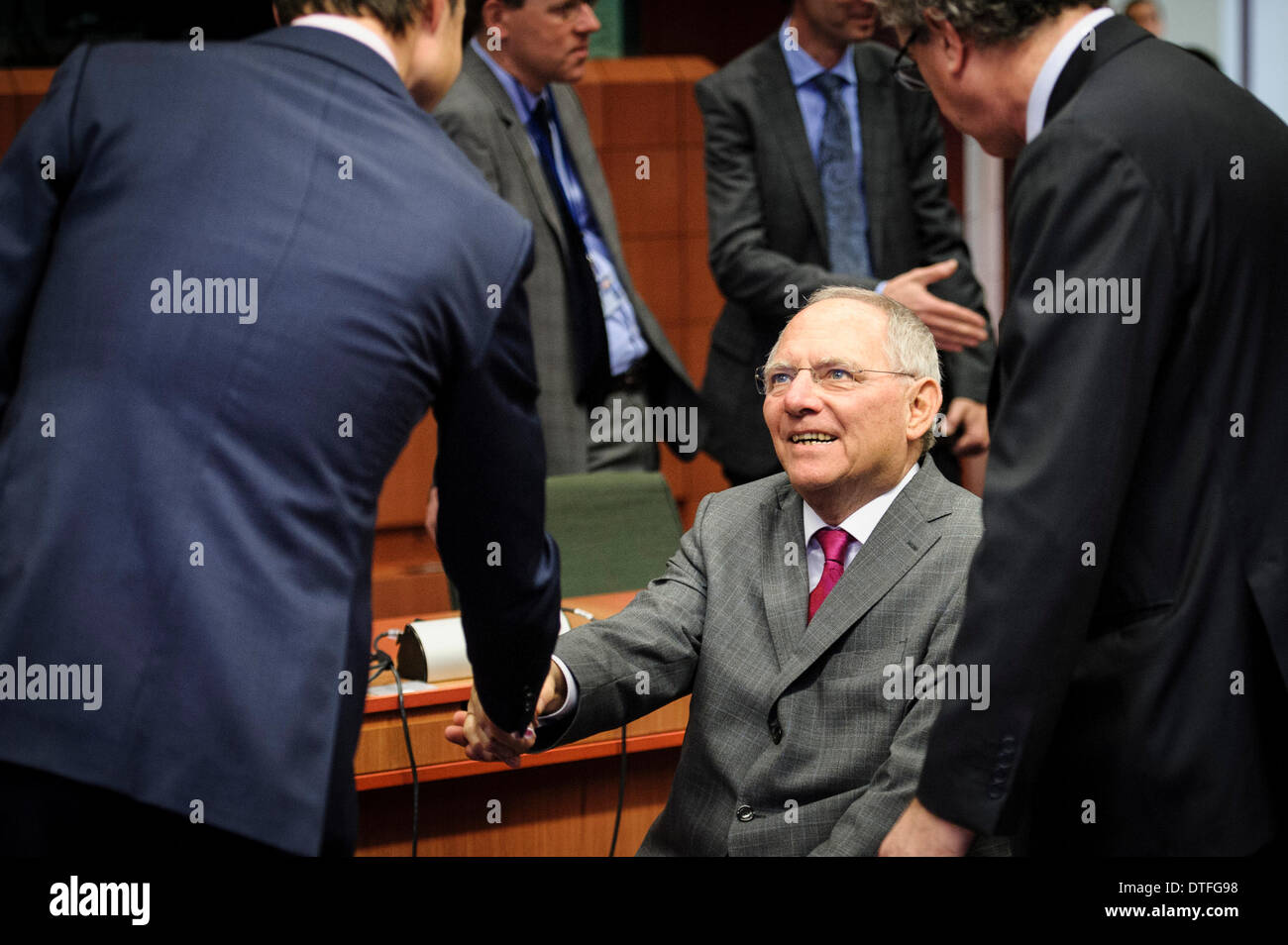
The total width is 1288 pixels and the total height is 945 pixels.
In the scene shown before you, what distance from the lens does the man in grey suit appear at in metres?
1.90

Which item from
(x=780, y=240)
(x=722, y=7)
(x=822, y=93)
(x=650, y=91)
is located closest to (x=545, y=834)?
(x=780, y=240)

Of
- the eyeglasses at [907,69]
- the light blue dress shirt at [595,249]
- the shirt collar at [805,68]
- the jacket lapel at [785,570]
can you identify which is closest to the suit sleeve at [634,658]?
the jacket lapel at [785,570]

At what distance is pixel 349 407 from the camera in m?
1.30

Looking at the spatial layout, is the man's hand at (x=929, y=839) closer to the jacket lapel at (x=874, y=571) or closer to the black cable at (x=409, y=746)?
the jacket lapel at (x=874, y=571)

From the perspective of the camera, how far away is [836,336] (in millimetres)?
2143

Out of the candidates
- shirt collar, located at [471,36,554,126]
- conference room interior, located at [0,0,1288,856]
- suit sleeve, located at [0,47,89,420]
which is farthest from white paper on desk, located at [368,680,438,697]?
shirt collar, located at [471,36,554,126]

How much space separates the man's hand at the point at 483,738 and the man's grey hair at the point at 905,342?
0.67m

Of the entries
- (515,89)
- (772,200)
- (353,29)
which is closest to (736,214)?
(772,200)

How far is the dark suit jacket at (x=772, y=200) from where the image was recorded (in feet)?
11.1

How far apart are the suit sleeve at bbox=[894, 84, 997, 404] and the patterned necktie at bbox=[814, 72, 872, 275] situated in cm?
14

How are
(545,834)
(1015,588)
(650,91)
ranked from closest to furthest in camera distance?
(1015,588) < (545,834) < (650,91)

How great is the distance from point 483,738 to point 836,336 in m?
0.76

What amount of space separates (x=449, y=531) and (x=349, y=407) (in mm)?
222
